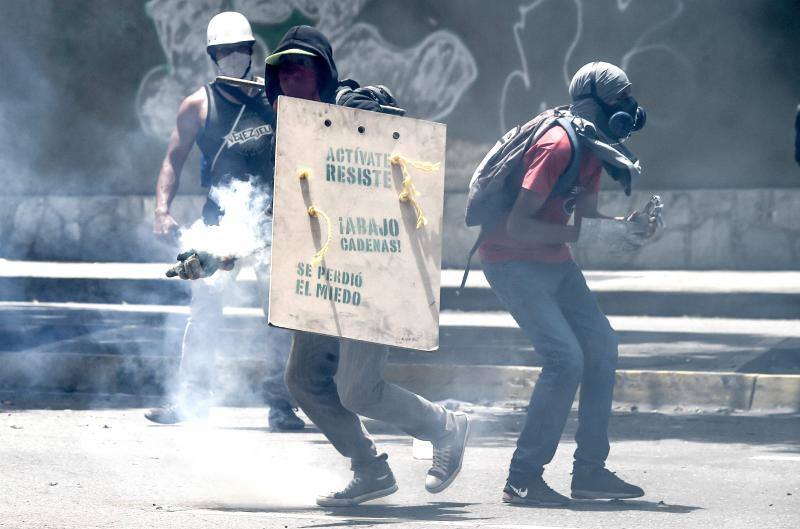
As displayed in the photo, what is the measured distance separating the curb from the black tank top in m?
1.74

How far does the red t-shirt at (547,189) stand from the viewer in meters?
5.45

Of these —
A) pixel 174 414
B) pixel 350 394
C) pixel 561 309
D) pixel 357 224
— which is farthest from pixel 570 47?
pixel 357 224

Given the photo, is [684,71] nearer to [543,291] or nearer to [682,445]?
[682,445]

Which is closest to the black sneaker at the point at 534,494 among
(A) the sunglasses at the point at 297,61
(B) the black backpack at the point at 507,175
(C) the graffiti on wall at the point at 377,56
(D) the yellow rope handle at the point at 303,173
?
(B) the black backpack at the point at 507,175

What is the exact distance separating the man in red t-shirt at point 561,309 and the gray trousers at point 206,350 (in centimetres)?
182

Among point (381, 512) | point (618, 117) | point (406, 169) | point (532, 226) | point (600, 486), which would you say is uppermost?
point (618, 117)

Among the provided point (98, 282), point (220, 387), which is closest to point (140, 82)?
point (98, 282)

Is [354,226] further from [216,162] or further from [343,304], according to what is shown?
[216,162]

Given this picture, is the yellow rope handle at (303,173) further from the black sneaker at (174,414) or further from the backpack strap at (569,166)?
the black sneaker at (174,414)

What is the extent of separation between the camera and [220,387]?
847 centimetres

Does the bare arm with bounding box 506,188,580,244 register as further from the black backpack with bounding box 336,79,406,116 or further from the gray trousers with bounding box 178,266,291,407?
the gray trousers with bounding box 178,266,291,407

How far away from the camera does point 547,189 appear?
5469mm

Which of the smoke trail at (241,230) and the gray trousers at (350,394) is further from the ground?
the smoke trail at (241,230)

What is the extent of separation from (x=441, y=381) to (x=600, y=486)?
276 centimetres
